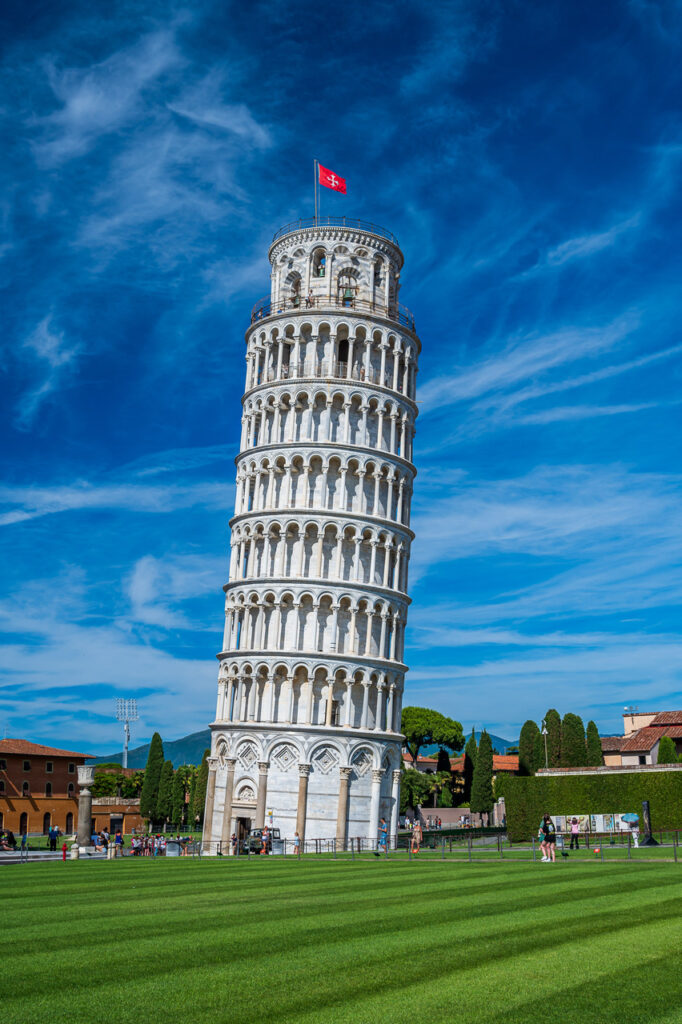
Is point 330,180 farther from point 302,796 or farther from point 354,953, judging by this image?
point 354,953

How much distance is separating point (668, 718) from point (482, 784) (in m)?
20.7

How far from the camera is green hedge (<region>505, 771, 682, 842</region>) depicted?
56.4 m

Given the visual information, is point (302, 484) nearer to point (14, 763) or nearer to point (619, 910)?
point (619, 910)

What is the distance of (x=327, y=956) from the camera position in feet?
49.5

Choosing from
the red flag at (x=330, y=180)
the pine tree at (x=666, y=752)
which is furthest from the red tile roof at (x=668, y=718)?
the red flag at (x=330, y=180)

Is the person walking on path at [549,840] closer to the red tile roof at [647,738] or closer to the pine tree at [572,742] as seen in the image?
the red tile roof at [647,738]

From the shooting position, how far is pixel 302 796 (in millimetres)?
65312

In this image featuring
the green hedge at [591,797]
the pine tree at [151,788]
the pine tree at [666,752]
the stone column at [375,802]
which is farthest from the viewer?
the pine tree at [151,788]

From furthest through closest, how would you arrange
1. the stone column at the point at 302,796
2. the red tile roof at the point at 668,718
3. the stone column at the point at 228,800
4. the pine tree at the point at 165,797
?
1. the pine tree at the point at 165,797
2. the red tile roof at the point at 668,718
3. the stone column at the point at 228,800
4. the stone column at the point at 302,796

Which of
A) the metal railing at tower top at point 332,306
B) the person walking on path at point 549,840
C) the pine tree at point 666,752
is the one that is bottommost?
the person walking on path at point 549,840

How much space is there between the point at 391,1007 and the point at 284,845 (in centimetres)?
5121

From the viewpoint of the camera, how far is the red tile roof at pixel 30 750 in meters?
118

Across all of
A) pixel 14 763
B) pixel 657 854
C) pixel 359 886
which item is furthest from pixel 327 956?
pixel 14 763

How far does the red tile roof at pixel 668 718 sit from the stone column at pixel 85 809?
204 feet
